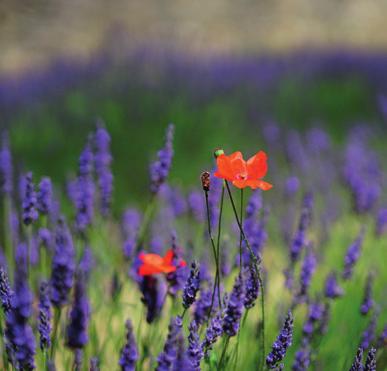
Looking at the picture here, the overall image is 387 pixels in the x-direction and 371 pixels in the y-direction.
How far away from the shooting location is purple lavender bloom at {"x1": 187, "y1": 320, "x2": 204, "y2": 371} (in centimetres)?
126

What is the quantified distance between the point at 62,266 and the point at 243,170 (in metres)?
0.55

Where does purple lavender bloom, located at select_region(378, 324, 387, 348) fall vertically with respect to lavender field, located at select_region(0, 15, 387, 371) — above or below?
below

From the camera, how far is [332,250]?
342cm

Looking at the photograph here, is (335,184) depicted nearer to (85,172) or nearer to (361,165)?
(361,165)

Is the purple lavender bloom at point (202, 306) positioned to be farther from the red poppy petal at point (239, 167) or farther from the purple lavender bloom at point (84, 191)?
the purple lavender bloom at point (84, 191)

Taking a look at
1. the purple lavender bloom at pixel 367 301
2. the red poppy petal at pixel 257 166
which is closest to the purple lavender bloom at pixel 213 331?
the red poppy petal at pixel 257 166

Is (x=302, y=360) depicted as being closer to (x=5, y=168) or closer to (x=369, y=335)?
(x=369, y=335)

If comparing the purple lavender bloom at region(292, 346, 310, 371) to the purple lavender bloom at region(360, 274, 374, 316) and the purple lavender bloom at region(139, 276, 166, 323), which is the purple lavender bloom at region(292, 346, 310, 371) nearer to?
the purple lavender bloom at region(360, 274, 374, 316)

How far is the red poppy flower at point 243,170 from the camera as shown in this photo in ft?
4.52

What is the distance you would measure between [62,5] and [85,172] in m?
10.5

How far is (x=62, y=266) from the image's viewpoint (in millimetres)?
1096

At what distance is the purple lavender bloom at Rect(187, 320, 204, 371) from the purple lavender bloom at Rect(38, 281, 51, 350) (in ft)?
1.04

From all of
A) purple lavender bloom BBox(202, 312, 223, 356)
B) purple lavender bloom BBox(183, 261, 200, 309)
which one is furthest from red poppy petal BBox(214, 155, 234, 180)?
Result: purple lavender bloom BBox(202, 312, 223, 356)

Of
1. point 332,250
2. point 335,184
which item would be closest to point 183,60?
point 335,184
